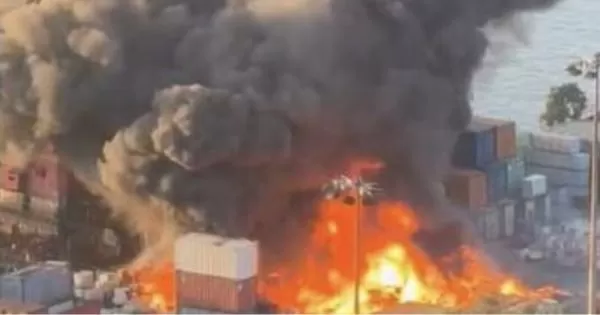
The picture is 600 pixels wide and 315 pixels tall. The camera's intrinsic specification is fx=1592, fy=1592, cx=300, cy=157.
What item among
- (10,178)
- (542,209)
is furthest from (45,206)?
(542,209)

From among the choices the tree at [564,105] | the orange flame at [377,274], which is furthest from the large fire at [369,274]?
the tree at [564,105]

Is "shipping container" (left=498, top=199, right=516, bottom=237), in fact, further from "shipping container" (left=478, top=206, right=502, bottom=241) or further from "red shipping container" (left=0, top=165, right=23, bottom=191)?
"red shipping container" (left=0, top=165, right=23, bottom=191)

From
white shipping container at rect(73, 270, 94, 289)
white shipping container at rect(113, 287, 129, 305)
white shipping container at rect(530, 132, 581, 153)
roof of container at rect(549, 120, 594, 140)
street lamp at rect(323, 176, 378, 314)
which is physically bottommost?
white shipping container at rect(113, 287, 129, 305)

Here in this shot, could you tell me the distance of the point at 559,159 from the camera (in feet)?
97.5

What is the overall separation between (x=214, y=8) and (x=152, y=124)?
277 cm

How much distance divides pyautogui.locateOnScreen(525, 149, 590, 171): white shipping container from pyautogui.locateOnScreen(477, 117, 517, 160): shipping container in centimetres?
130

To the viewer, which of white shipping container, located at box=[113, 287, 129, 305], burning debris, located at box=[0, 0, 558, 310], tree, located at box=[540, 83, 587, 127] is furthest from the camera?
tree, located at box=[540, 83, 587, 127]

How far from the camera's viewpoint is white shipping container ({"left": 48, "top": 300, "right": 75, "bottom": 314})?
20719 millimetres

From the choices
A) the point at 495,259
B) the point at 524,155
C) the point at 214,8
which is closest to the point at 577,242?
the point at 495,259

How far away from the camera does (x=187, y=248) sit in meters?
20.5

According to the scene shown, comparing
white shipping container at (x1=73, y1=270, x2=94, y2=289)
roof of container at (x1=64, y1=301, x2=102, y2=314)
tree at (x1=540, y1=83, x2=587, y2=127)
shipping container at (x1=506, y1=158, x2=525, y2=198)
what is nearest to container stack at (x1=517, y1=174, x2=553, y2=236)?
shipping container at (x1=506, y1=158, x2=525, y2=198)

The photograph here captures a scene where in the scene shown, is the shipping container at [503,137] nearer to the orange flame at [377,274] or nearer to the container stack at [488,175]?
the container stack at [488,175]

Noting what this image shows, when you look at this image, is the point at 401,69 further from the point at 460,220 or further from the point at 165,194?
the point at 165,194

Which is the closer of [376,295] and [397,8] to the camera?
[376,295]
